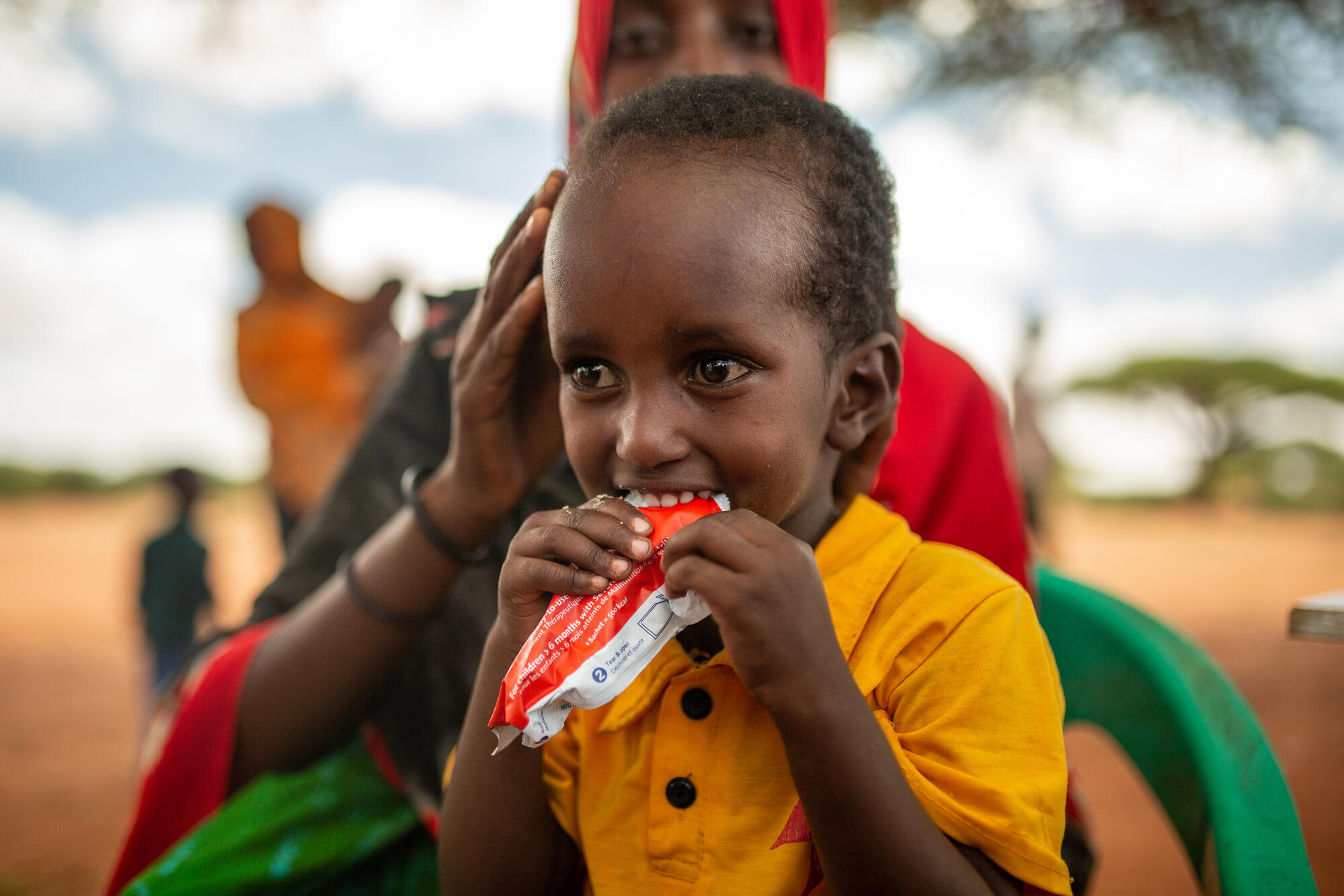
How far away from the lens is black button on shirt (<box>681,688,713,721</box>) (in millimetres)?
1094

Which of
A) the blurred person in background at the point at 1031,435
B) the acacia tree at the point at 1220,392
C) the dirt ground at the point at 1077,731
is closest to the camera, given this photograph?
the dirt ground at the point at 1077,731

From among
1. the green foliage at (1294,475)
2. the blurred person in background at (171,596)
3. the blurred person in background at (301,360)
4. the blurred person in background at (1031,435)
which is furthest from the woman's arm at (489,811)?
the green foliage at (1294,475)

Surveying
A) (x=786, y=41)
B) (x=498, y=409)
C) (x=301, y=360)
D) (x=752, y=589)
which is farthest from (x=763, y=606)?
(x=301, y=360)

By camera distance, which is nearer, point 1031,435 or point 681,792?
point 681,792

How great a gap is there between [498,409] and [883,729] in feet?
2.47

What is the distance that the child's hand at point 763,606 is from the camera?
87 centimetres

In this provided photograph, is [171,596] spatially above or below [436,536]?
below

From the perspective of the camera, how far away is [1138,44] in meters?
6.29

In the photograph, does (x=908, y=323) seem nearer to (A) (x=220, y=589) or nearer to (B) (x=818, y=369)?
(B) (x=818, y=369)

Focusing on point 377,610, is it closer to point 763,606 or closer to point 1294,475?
point 763,606

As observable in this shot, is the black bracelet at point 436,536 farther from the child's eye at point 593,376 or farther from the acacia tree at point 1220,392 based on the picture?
the acacia tree at point 1220,392

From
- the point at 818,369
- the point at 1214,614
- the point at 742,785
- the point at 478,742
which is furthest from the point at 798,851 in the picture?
the point at 1214,614

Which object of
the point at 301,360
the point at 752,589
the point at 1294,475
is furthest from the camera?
the point at 1294,475

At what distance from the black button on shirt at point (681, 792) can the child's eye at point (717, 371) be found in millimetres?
482
